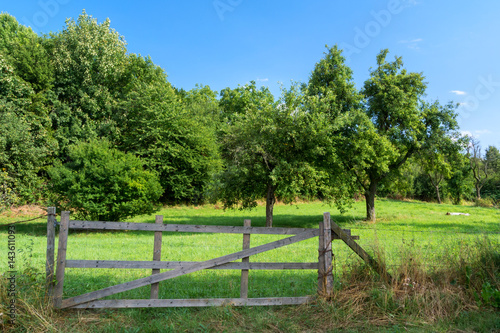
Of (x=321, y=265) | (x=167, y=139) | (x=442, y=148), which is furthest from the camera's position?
(x=167, y=139)

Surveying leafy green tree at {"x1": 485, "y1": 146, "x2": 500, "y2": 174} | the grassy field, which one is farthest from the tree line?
leafy green tree at {"x1": 485, "y1": 146, "x2": 500, "y2": 174}

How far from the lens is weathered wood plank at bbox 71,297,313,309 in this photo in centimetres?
512

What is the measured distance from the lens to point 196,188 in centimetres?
3375

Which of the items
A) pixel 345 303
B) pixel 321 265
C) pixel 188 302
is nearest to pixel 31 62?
pixel 188 302

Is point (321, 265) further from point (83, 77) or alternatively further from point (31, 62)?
point (31, 62)

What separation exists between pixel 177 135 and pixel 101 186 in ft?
48.1

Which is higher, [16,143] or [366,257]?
[16,143]

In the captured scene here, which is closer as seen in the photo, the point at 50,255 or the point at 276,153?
the point at 50,255

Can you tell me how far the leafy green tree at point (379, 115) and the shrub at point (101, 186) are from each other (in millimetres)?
11651

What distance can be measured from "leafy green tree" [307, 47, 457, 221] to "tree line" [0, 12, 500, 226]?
9 cm

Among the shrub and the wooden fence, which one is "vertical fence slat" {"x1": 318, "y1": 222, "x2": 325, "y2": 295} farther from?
the shrub

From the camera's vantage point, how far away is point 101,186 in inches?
705

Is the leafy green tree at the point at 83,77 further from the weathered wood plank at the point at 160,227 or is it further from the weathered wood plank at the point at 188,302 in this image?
the weathered wood plank at the point at 188,302

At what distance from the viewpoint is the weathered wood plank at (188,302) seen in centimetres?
512
